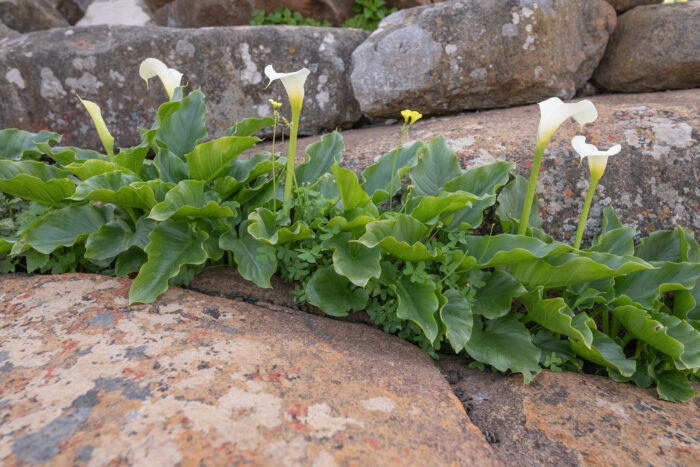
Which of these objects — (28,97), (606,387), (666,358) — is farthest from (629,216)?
(28,97)

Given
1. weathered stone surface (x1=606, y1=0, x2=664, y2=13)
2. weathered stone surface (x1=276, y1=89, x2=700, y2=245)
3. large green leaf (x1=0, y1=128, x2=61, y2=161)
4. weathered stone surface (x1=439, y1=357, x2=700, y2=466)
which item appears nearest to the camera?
weathered stone surface (x1=439, y1=357, x2=700, y2=466)

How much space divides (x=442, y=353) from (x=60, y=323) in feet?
5.28

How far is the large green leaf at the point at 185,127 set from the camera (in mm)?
2473

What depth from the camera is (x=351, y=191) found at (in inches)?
81.6

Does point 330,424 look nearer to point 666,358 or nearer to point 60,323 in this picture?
point 60,323

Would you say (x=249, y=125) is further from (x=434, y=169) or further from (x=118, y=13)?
(x=118, y=13)

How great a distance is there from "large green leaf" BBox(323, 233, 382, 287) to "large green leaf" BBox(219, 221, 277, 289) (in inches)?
10.4

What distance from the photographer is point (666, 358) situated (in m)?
2.09

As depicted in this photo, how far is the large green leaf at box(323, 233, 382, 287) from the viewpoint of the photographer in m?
1.90

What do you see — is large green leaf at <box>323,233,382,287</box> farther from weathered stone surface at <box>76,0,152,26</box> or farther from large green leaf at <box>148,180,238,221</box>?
weathered stone surface at <box>76,0,152,26</box>

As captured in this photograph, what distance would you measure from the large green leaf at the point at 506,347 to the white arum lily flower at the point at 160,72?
1.88 m

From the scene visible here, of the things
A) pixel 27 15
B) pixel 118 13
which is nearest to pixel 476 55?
pixel 118 13

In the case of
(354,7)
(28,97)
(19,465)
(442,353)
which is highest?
(354,7)

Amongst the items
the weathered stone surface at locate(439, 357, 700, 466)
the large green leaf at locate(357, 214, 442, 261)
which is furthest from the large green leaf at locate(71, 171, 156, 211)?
the weathered stone surface at locate(439, 357, 700, 466)
